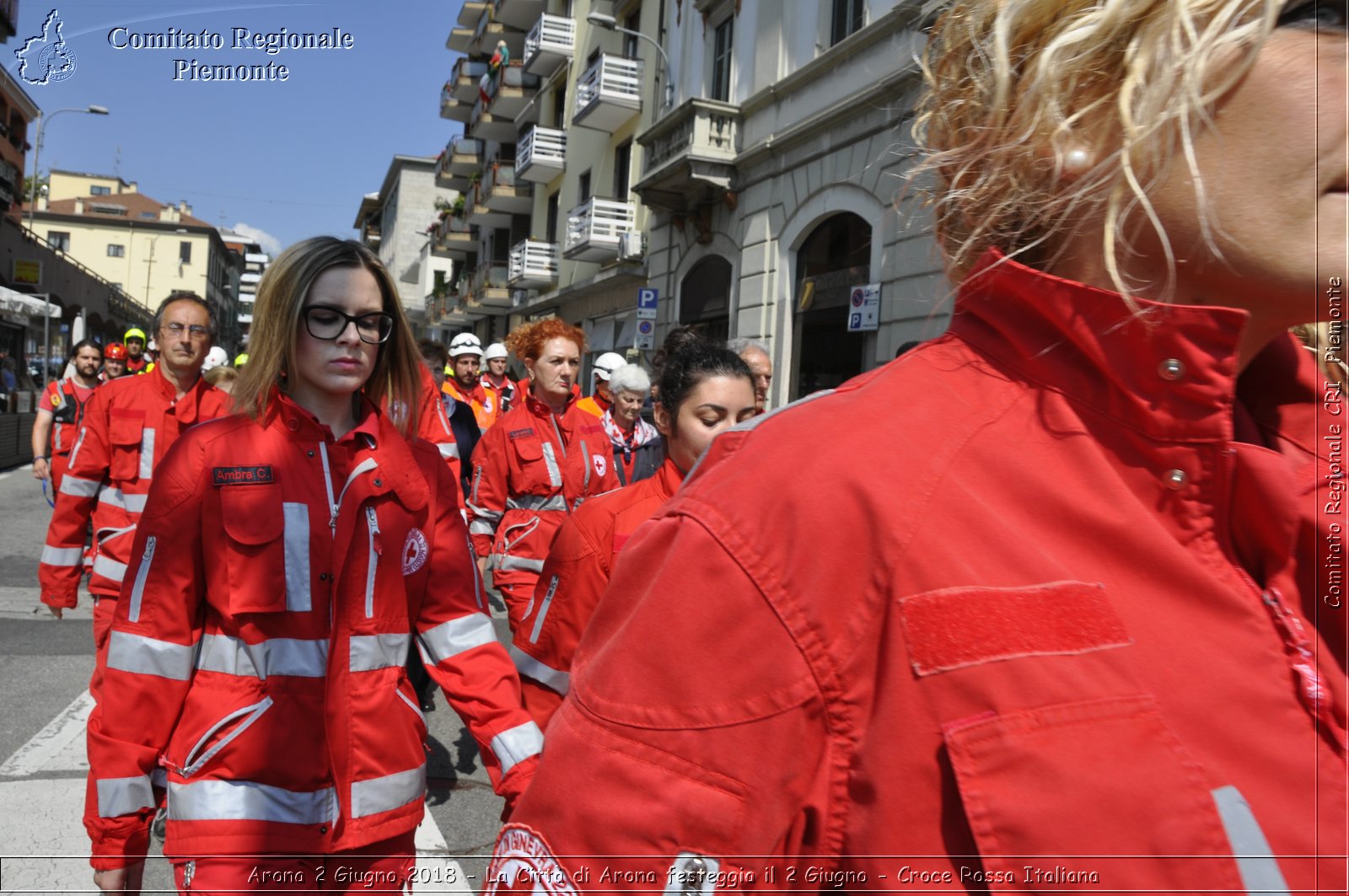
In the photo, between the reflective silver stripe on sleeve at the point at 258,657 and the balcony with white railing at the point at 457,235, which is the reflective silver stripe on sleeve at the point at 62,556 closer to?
the reflective silver stripe on sleeve at the point at 258,657

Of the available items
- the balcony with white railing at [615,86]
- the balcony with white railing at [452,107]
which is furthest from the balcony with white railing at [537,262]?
the balcony with white railing at [452,107]

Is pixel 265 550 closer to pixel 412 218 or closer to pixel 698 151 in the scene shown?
pixel 698 151

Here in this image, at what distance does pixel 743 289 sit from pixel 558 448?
10085mm

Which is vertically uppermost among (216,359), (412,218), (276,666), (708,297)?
(412,218)

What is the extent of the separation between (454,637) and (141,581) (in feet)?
2.44

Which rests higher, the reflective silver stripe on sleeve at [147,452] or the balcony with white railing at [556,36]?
the balcony with white railing at [556,36]

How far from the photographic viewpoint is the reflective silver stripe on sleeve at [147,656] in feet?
7.55

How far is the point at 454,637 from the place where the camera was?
2629mm

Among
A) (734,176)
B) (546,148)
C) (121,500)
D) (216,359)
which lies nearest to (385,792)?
(121,500)

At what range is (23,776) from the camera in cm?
450

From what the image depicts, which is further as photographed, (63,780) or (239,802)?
(63,780)

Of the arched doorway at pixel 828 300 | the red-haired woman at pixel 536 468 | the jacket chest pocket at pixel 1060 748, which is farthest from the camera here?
the arched doorway at pixel 828 300

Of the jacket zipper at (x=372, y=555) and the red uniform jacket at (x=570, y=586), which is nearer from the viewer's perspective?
the jacket zipper at (x=372, y=555)

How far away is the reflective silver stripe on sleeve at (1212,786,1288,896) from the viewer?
0.79 m
